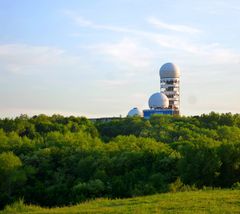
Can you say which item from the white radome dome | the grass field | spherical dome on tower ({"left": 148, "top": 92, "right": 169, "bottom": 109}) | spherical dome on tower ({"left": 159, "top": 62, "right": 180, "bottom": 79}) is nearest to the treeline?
the grass field

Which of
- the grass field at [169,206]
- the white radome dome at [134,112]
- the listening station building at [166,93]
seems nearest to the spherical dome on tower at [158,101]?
the listening station building at [166,93]

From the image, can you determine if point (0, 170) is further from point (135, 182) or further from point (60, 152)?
point (135, 182)

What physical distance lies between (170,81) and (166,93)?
3355 mm

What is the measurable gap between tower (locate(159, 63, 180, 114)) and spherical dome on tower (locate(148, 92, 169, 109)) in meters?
2.82

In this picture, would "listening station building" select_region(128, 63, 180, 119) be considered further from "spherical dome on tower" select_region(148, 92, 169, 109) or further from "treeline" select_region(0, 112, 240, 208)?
"treeline" select_region(0, 112, 240, 208)

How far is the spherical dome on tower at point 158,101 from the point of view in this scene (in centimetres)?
7394

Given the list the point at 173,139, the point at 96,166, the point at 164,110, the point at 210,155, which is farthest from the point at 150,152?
the point at 164,110

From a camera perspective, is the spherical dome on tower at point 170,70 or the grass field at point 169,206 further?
the spherical dome on tower at point 170,70

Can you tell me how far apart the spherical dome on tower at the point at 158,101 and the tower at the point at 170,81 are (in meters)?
2.82

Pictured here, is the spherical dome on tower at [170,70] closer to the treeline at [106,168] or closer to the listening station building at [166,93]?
the listening station building at [166,93]

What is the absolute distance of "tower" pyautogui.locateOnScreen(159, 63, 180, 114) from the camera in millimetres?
75812

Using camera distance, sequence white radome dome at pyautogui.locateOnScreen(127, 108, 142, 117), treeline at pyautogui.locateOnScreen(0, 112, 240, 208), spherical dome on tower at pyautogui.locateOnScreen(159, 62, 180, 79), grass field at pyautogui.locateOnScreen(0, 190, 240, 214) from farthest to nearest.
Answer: white radome dome at pyautogui.locateOnScreen(127, 108, 142, 117), spherical dome on tower at pyautogui.locateOnScreen(159, 62, 180, 79), treeline at pyautogui.locateOnScreen(0, 112, 240, 208), grass field at pyautogui.locateOnScreen(0, 190, 240, 214)

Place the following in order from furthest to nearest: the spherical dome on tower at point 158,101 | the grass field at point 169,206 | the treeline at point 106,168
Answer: the spherical dome on tower at point 158,101 → the treeline at point 106,168 → the grass field at point 169,206

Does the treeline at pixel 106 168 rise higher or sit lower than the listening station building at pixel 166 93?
lower
